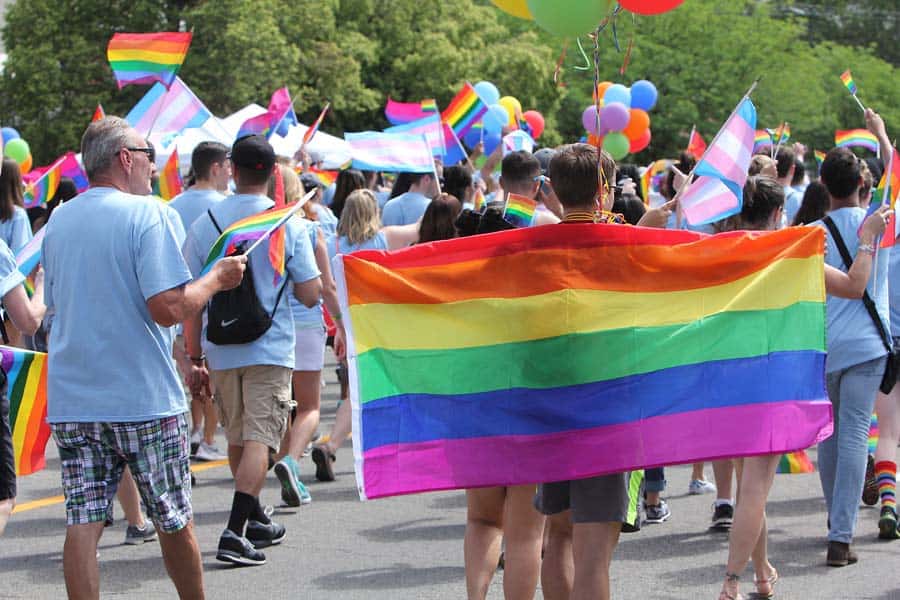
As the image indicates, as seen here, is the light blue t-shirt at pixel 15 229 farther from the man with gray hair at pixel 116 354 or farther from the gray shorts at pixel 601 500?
the gray shorts at pixel 601 500

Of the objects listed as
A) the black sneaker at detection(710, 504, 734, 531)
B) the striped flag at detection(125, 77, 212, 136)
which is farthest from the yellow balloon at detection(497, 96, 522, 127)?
the black sneaker at detection(710, 504, 734, 531)

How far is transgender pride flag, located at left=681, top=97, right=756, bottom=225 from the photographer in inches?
238

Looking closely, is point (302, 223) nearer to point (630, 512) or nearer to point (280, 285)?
point (280, 285)

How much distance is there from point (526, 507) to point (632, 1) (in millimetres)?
1975

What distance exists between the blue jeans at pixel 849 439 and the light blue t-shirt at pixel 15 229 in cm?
485

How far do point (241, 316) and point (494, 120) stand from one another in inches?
374

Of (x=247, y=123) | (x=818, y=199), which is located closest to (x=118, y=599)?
(x=818, y=199)

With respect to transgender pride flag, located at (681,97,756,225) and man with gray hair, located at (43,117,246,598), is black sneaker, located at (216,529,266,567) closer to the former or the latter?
man with gray hair, located at (43,117,246,598)

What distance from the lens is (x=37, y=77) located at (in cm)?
3334

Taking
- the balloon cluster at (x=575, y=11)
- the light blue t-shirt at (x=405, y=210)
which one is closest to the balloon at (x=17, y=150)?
the light blue t-shirt at (x=405, y=210)

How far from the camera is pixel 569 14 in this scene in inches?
209

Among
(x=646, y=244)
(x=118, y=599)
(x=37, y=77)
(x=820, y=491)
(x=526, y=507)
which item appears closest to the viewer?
(x=646, y=244)

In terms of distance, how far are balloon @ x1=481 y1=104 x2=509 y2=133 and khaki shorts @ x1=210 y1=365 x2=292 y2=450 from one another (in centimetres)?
915

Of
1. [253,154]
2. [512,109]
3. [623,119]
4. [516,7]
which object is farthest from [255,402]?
[512,109]
